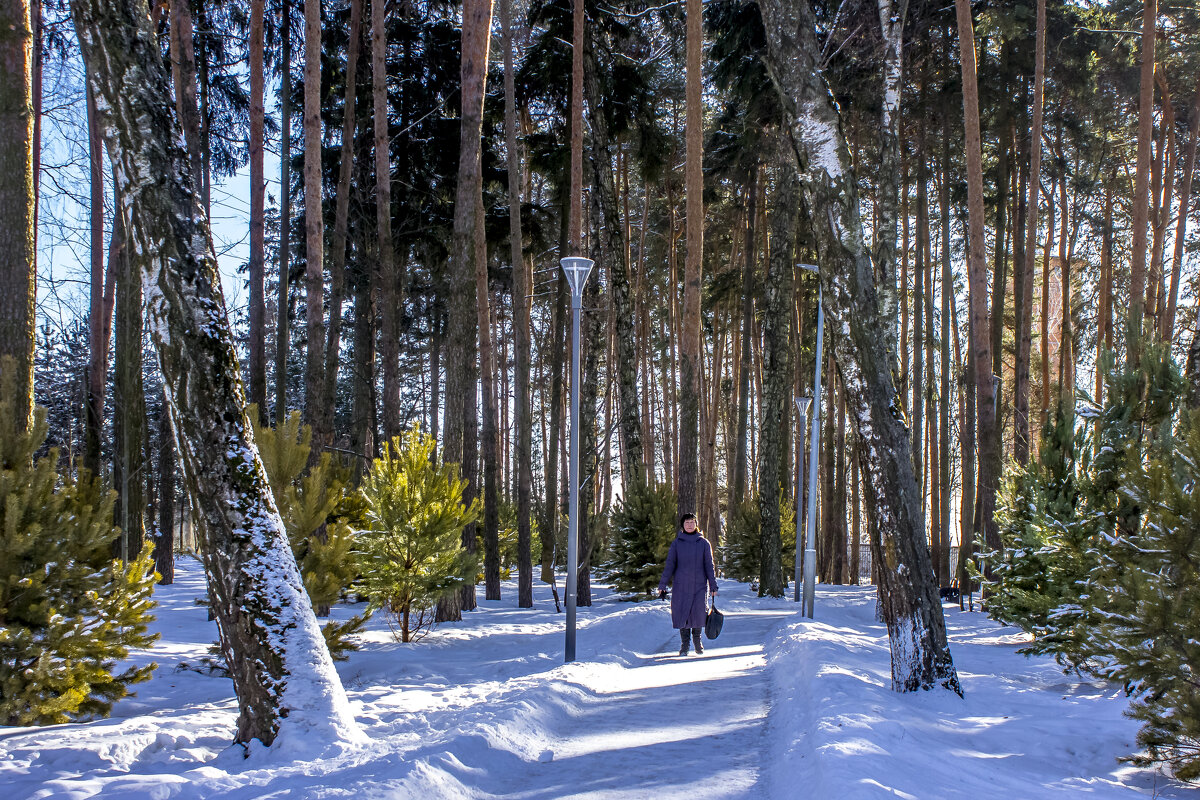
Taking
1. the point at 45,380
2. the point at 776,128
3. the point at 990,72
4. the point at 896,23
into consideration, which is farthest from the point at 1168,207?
the point at 45,380

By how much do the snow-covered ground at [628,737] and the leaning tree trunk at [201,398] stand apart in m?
0.60

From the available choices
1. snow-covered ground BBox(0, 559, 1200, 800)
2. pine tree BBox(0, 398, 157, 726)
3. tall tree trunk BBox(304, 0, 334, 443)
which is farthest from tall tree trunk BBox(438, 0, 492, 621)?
pine tree BBox(0, 398, 157, 726)

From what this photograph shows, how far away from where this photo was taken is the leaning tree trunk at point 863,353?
287 inches

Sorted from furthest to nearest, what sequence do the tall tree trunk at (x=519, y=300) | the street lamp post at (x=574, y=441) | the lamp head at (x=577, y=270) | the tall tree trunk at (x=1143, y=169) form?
the tall tree trunk at (x=519, y=300)
the tall tree trunk at (x=1143, y=169)
the lamp head at (x=577, y=270)
the street lamp post at (x=574, y=441)

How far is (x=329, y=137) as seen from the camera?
68.1 feet

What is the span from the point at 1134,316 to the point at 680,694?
21.9 feet

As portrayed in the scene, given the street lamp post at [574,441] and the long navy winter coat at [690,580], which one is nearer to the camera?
the street lamp post at [574,441]

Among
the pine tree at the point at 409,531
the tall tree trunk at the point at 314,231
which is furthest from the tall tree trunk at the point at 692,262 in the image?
the tall tree trunk at the point at 314,231

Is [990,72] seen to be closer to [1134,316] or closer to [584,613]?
[1134,316]

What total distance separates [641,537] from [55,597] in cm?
1308

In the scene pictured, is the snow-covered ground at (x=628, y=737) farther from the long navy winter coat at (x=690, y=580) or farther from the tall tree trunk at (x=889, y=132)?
the tall tree trunk at (x=889, y=132)

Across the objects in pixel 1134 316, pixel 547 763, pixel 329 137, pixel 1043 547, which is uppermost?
pixel 329 137

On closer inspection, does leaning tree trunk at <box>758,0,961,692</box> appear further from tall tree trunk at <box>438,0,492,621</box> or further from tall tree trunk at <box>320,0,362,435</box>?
tall tree trunk at <box>320,0,362,435</box>

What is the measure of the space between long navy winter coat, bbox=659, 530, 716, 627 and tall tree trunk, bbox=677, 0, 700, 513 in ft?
15.5
